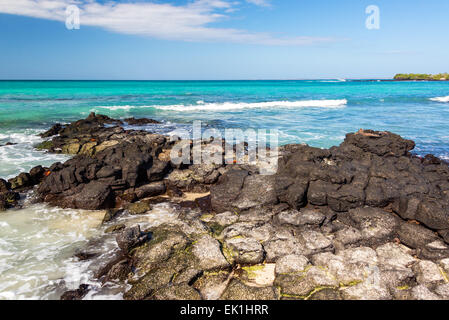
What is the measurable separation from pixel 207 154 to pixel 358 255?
7.13 m

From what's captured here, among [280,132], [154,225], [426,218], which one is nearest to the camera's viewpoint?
[426,218]

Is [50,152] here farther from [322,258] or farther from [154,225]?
[322,258]

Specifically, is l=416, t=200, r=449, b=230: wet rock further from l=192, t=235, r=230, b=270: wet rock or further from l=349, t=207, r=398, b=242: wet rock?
l=192, t=235, r=230, b=270: wet rock

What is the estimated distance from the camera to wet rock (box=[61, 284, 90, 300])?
16.8ft

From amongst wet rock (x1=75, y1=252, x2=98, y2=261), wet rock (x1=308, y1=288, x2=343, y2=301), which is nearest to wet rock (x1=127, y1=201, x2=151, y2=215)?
wet rock (x1=75, y1=252, x2=98, y2=261)

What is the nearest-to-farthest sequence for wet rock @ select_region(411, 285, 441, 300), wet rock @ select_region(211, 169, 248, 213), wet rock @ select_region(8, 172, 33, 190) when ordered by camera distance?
wet rock @ select_region(411, 285, 441, 300) → wet rock @ select_region(211, 169, 248, 213) → wet rock @ select_region(8, 172, 33, 190)

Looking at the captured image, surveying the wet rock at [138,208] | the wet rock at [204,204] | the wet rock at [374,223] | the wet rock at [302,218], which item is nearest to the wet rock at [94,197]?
the wet rock at [138,208]

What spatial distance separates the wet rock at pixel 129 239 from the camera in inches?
246

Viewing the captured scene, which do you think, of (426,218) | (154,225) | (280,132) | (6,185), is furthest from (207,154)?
(280,132)

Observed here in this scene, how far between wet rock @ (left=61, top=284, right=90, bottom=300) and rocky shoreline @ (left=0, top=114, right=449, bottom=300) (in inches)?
0.8

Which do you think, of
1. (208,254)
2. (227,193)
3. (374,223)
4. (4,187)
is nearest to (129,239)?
(208,254)

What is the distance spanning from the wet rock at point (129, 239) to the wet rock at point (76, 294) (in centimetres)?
108

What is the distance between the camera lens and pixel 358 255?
5.78 metres

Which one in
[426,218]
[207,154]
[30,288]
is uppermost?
[207,154]
